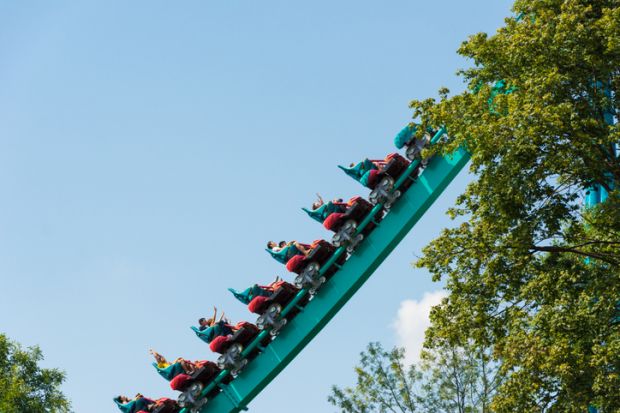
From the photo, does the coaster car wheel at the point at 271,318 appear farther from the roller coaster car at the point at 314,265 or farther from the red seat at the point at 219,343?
the red seat at the point at 219,343

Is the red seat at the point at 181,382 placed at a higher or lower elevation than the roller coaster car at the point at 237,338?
lower

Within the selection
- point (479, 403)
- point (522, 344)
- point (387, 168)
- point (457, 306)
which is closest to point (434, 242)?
point (457, 306)

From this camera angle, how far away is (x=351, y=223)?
16.4 metres

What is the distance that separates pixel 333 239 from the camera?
54.2 feet

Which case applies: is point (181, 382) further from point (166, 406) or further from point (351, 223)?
point (351, 223)

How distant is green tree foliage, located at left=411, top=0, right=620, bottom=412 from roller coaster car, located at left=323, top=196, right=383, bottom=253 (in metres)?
3.33

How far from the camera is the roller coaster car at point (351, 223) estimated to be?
16.4m

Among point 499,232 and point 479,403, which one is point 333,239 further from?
point 479,403

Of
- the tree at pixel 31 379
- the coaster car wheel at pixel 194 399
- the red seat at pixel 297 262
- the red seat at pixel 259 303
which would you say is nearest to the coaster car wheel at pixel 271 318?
the red seat at pixel 259 303

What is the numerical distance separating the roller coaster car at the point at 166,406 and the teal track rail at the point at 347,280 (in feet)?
4.10

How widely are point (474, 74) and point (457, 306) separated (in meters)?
3.30

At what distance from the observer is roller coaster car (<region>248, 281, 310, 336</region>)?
16.8 meters

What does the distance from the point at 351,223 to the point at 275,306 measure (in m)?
2.07

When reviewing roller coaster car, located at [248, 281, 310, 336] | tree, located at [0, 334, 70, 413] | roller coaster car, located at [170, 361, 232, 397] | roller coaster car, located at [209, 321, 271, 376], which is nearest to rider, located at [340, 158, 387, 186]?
roller coaster car, located at [248, 281, 310, 336]
